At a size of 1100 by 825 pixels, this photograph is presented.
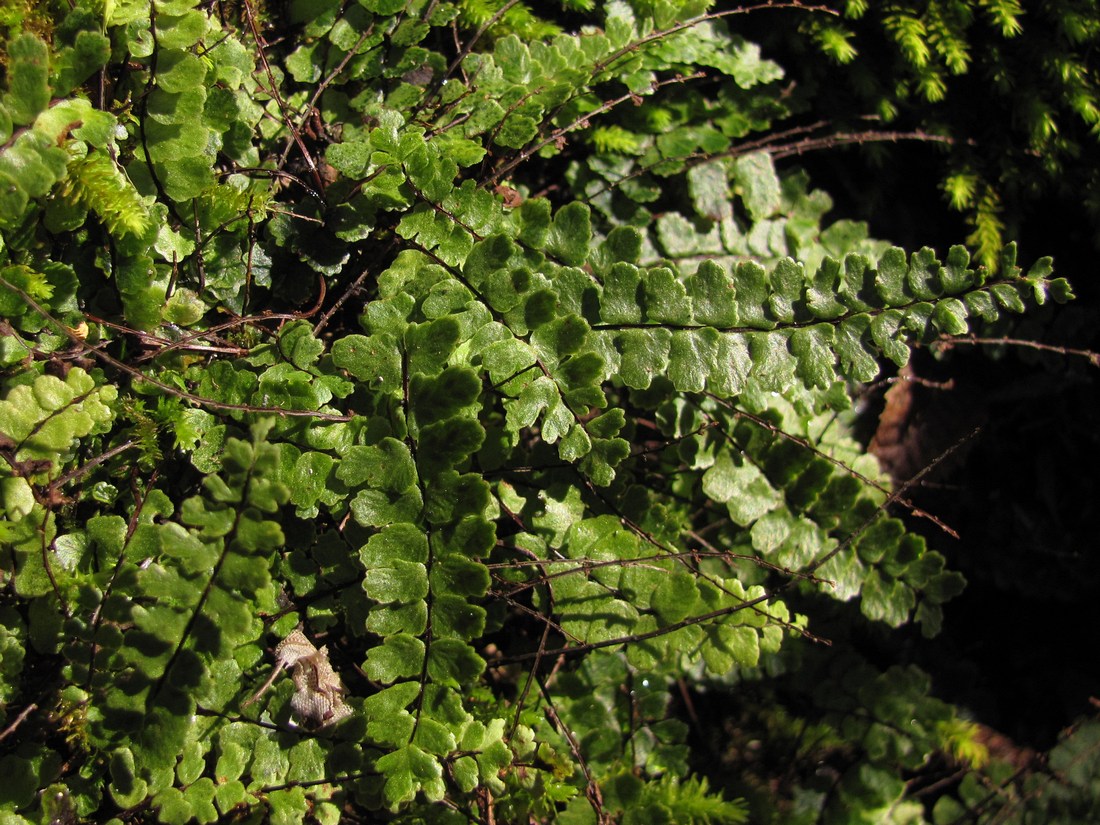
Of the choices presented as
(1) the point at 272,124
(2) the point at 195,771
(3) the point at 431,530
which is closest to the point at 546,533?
(3) the point at 431,530

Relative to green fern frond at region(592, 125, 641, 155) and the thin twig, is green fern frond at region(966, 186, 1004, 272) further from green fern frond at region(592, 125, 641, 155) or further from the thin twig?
the thin twig

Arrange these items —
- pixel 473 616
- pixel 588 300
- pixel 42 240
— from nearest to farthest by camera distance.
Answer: pixel 473 616 → pixel 42 240 → pixel 588 300

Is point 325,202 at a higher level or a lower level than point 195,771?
higher

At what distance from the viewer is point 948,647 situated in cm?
272

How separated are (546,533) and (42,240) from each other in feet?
3.83

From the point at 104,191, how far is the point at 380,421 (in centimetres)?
63

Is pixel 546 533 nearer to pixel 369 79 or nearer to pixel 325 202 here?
pixel 325 202

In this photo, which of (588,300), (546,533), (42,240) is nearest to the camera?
(42,240)

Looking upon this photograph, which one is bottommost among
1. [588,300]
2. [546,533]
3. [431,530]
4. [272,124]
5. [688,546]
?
[688,546]

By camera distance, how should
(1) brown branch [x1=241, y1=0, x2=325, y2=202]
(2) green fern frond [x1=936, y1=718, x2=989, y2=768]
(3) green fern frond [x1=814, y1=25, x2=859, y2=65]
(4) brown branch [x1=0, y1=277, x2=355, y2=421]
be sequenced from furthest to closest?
(2) green fern frond [x1=936, y1=718, x2=989, y2=768] < (3) green fern frond [x1=814, y1=25, x2=859, y2=65] < (1) brown branch [x1=241, y1=0, x2=325, y2=202] < (4) brown branch [x1=0, y1=277, x2=355, y2=421]

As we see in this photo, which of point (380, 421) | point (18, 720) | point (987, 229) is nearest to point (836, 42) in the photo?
point (987, 229)

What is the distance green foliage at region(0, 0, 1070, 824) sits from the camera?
148cm

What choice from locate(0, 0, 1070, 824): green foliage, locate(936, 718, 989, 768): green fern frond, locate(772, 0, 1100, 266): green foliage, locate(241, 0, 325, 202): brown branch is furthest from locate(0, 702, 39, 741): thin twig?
locate(772, 0, 1100, 266): green foliage

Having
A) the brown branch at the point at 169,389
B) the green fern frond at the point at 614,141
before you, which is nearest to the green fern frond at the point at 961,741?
the green fern frond at the point at 614,141
